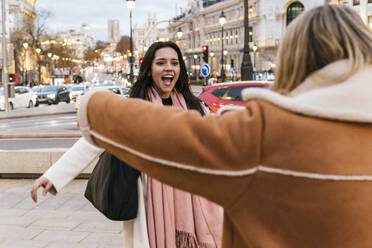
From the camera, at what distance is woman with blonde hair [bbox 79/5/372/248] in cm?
133

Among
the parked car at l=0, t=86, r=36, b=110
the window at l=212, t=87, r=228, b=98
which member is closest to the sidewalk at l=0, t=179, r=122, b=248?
the window at l=212, t=87, r=228, b=98

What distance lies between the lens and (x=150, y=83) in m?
3.38

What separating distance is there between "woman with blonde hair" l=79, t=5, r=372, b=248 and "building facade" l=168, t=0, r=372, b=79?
2444 inches

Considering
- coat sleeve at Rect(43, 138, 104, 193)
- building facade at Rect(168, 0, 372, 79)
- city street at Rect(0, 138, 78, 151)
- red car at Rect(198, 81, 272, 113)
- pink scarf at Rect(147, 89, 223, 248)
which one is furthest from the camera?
building facade at Rect(168, 0, 372, 79)

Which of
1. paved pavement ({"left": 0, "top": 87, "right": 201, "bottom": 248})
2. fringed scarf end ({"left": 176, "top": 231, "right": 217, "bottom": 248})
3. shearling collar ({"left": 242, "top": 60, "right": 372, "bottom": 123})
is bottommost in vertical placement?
paved pavement ({"left": 0, "top": 87, "right": 201, "bottom": 248})

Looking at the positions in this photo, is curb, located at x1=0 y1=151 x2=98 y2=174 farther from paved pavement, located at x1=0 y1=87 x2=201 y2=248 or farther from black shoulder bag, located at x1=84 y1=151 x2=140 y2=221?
black shoulder bag, located at x1=84 y1=151 x2=140 y2=221

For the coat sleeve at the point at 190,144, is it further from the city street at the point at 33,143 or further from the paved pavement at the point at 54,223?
the city street at the point at 33,143

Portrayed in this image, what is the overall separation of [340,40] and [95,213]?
5.24 m

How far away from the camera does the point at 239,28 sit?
9581 cm

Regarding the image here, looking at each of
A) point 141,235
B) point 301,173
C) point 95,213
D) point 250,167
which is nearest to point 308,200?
point 301,173

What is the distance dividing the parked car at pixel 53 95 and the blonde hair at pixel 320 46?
36980 millimetres

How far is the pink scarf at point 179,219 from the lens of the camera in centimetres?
280

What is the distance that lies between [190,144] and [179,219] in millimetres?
1665

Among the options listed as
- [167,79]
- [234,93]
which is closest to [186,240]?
[167,79]
